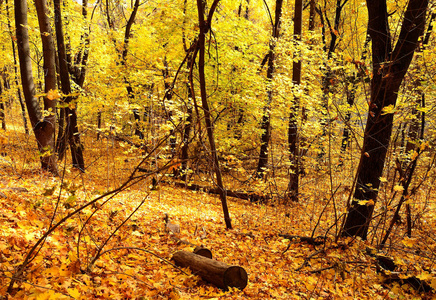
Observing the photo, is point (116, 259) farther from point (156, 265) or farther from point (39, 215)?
point (39, 215)

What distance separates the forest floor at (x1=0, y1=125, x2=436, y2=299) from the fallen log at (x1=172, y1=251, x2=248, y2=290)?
89 millimetres

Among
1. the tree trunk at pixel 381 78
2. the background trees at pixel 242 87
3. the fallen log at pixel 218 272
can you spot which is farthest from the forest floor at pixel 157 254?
the tree trunk at pixel 381 78

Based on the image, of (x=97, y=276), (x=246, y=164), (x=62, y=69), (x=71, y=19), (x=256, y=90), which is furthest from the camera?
(x=246, y=164)

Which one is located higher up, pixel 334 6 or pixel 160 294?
pixel 334 6

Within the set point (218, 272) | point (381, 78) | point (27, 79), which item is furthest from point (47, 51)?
point (381, 78)

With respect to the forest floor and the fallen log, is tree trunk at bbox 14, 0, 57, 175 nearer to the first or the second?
the forest floor

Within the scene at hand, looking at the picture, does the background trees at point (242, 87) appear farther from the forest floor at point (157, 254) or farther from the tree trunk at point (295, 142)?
the forest floor at point (157, 254)

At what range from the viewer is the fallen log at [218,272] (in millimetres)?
3529

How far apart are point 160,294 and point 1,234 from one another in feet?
6.71

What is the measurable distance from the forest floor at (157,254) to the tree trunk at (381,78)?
911 mm

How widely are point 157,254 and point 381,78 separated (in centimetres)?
471

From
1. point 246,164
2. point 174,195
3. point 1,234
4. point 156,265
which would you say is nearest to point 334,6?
point 246,164

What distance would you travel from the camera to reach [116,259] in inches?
144

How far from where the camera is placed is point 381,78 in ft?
15.1
